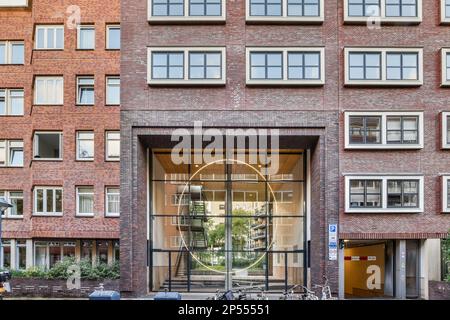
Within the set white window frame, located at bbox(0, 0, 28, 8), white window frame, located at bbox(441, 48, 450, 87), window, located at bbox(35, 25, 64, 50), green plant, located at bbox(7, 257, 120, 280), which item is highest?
white window frame, located at bbox(0, 0, 28, 8)

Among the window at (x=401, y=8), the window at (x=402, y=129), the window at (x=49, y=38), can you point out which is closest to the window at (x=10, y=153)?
the window at (x=49, y=38)

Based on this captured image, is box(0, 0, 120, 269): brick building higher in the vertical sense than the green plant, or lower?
higher

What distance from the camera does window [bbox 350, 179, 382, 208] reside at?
24.2 meters

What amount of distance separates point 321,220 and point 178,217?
7882 millimetres

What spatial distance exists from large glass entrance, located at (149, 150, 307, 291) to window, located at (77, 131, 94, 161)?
28.9ft

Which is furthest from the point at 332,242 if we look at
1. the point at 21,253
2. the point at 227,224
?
the point at 21,253

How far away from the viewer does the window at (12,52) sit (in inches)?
1375

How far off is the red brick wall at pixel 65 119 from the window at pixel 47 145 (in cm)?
46

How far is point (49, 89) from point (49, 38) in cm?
368

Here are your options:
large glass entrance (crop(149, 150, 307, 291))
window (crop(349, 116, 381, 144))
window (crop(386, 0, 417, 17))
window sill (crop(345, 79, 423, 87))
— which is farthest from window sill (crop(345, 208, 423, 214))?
window (crop(386, 0, 417, 17))

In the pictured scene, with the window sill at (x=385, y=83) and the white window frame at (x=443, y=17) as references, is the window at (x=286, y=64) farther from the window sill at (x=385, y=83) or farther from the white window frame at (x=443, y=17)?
the white window frame at (x=443, y=17)

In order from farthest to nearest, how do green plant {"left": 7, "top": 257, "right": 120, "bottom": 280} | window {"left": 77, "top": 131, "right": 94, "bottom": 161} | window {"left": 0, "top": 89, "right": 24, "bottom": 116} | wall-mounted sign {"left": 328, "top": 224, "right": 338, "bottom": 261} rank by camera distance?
window {"left": 0, "top": 89, "right": 24, "bottom": 116} → window {"left": 77, "top": 131, "right": 94, "bottom": 161} → green plant {"left": 7, "top": 257, "right": 120, "bottom": 280} → wall-mounted sign {"left": 328, "top": 224, "right": 338, "bottom": 261}

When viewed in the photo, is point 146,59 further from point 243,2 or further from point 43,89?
point 43,89

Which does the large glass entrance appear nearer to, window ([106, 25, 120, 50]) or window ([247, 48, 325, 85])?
window ([247, 48, 325, 85])
